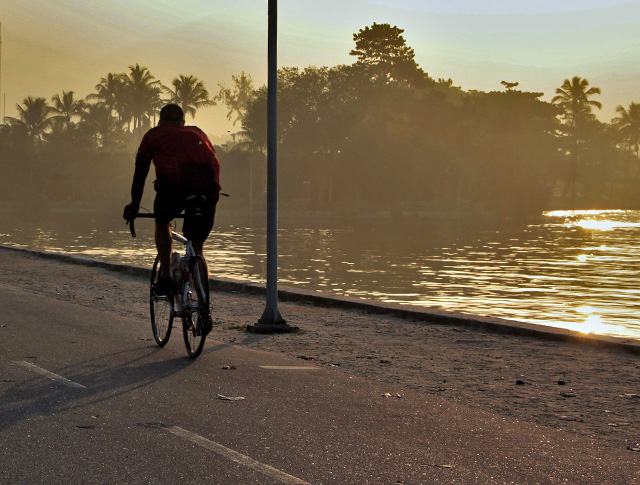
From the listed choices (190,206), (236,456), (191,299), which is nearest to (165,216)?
(190,206)

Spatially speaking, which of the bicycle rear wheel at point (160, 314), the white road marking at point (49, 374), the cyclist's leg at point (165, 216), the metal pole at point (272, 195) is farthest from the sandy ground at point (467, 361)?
the white road marking at point (49, 374)

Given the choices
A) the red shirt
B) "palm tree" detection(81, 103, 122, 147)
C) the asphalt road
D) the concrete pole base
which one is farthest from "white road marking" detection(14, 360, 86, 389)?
"palm tree" detection(81, 103, 122, 147)

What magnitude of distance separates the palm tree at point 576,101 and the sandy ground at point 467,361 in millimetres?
→ 114947

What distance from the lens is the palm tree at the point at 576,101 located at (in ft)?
396

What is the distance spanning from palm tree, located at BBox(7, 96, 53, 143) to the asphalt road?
101 meters

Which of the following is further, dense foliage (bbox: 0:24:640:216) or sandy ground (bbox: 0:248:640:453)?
dense foliage (bbox: 0:24:640:216)

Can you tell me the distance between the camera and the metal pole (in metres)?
10.0

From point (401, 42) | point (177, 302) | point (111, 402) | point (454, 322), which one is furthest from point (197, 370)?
point (401, 42)

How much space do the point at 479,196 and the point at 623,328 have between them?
8218 cm

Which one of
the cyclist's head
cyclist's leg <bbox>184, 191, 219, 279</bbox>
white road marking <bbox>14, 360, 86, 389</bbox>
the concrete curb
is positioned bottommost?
the concrete curb

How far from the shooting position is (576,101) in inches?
4835

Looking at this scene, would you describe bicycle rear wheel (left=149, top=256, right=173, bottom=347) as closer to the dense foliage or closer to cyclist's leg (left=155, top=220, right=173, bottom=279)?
cyclist's leg (left=155, top=220, right=173, bottom=279)

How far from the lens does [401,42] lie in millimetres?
92875

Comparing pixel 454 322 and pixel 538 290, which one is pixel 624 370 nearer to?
pixel 454 322
